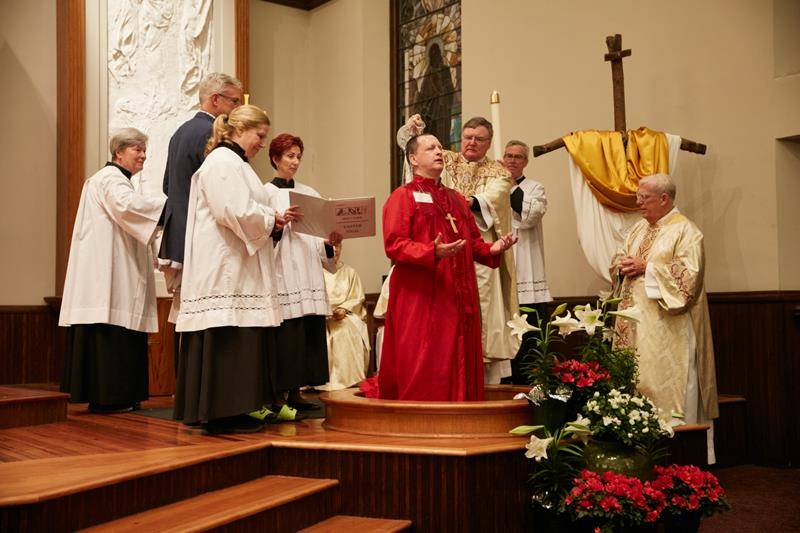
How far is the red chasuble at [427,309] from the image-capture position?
14.8 ft

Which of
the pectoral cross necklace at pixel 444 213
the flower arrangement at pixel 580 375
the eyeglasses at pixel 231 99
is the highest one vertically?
the eyeglasses at pixel 231 99

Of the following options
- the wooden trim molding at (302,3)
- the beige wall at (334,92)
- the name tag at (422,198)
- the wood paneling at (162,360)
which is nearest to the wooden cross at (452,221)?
the name tag at (422,198)

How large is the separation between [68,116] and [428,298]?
4605mm

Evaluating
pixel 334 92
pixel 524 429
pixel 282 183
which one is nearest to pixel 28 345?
pixel 282 183

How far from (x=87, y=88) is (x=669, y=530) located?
20.4ft

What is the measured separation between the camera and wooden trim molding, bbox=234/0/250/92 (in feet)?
29.4

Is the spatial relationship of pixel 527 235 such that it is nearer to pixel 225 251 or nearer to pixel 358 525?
pixel 225 251

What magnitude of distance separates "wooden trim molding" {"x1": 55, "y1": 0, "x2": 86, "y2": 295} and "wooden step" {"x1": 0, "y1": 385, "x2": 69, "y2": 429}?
273 cm

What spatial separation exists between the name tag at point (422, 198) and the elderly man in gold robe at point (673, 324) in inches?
57.2

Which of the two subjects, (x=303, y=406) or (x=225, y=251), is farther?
(x=303, y=406)

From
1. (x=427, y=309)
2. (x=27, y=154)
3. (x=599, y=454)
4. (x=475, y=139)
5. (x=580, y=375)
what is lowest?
(x=599, y=454)

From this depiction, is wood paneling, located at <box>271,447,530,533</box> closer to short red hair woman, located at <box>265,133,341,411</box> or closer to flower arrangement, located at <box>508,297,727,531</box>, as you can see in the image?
flower arrangement, located at <box>508,297,727,531</box>

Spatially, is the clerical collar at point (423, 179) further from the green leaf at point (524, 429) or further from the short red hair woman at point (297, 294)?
the green leaf at point (524, 429)

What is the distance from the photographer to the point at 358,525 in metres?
3.85
